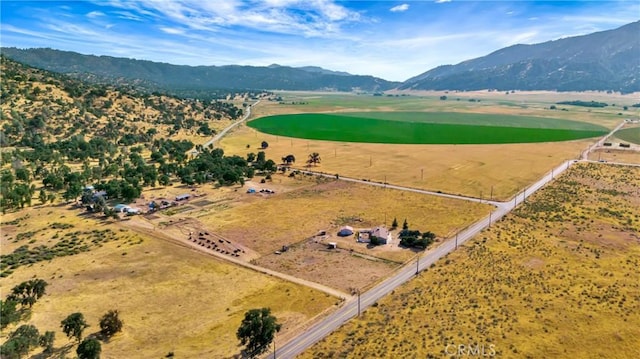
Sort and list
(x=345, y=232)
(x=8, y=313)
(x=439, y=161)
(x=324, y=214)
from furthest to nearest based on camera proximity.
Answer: (x=439, y=161) < (x=324, y=214) < (x=345, y=232) < (x=8, y=313)

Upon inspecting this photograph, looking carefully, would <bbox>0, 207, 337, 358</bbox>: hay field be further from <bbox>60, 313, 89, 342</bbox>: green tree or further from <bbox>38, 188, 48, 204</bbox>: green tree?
<bbox>38, 188, 48, 204</bbox>: green tree

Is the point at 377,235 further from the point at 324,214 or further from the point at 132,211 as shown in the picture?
the point at 132,211

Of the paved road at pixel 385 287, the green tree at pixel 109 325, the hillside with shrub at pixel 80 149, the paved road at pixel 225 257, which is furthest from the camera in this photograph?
the hillside with shrub at pixel 80 149

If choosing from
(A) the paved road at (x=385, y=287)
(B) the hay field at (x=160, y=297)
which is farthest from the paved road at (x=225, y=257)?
(A) the paved road at (x=385, y=287)

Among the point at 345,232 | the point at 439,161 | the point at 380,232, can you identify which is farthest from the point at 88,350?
the point at 439,161

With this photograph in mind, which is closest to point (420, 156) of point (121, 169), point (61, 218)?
point (121, 169)

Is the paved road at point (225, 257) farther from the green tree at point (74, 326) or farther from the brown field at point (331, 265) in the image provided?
the green tree at point (74, 326)
